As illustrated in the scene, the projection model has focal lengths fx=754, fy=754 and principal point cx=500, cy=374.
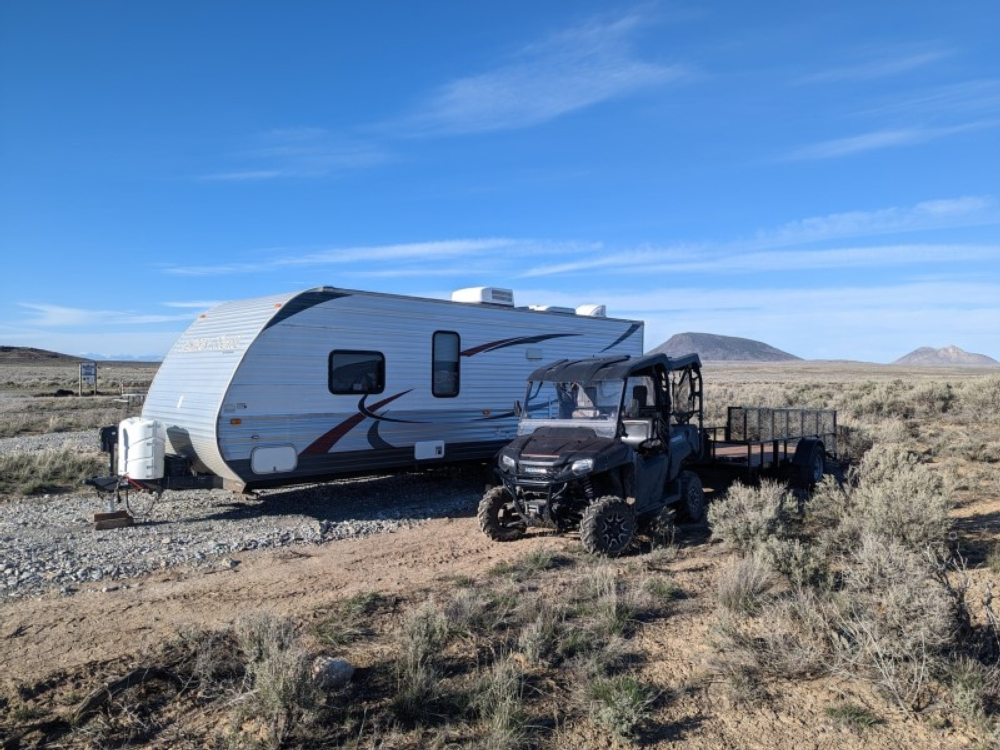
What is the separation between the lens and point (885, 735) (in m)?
4.33

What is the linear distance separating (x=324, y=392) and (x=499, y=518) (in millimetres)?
3241

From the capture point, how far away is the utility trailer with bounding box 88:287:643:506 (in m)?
9.67

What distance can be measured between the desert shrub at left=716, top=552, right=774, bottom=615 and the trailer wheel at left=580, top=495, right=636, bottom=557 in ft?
5.03

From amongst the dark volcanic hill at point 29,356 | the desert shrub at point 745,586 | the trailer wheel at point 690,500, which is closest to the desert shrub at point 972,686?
the desert shrub at point 745,586

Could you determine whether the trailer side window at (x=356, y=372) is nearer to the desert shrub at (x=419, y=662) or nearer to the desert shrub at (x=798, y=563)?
the desert shrub at (x=419, y=662)

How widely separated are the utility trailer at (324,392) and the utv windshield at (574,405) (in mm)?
2518

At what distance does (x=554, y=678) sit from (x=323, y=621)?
191cm

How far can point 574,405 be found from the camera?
921cm

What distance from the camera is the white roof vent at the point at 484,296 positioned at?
12.6 m

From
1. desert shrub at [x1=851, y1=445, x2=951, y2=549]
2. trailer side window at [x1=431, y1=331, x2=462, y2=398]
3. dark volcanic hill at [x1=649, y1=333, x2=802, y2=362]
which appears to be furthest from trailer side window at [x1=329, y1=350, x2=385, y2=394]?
dark volcanic hill at [x1=649, y1=333, x2=802, y2=362]

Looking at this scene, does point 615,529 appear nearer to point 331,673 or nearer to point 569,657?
point 569,657

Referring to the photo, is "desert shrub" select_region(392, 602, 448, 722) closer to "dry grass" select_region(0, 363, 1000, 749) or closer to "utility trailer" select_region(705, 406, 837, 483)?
"dry grass" select_region(0, 363, 1000, 749)

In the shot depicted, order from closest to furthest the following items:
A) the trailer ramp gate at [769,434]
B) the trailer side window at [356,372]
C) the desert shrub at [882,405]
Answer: the trailer side window at [356,372] < the trailer ramp gate at [769,434] < the desert shrub at [882,405]

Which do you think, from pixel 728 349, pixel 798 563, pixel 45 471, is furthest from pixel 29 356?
pixel 728 349
